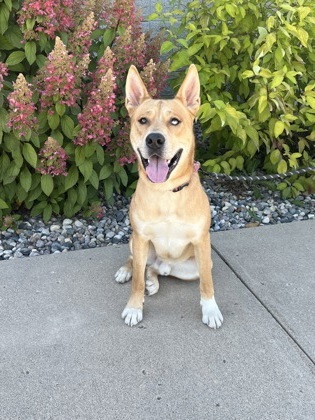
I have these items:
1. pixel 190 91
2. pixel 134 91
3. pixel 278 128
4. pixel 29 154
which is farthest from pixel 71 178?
pixel 278 128

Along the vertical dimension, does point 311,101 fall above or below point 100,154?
above

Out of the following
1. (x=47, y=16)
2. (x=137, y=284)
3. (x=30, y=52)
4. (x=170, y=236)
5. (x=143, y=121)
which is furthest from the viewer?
(x=30, y=52)

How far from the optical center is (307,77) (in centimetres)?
480

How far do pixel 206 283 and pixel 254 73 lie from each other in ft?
6.64

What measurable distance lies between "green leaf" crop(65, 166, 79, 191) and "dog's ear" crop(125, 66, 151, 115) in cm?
119

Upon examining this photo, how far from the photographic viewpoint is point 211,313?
310 centimetres

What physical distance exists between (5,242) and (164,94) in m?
2.80

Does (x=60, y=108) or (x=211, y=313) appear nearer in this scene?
(x=211, y=313)

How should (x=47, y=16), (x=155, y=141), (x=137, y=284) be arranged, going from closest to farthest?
1. (x=155, y=141)
2. (x=137, y=284)
3. (x=47, y=16)

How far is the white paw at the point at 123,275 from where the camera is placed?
355cm

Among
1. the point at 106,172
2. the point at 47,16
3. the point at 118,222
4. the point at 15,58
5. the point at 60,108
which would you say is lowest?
the point at 118,222

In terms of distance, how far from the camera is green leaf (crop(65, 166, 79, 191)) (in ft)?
13.7

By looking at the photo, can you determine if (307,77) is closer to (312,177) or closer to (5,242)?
(312,177)

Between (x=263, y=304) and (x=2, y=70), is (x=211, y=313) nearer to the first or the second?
(x=263, y=304)
